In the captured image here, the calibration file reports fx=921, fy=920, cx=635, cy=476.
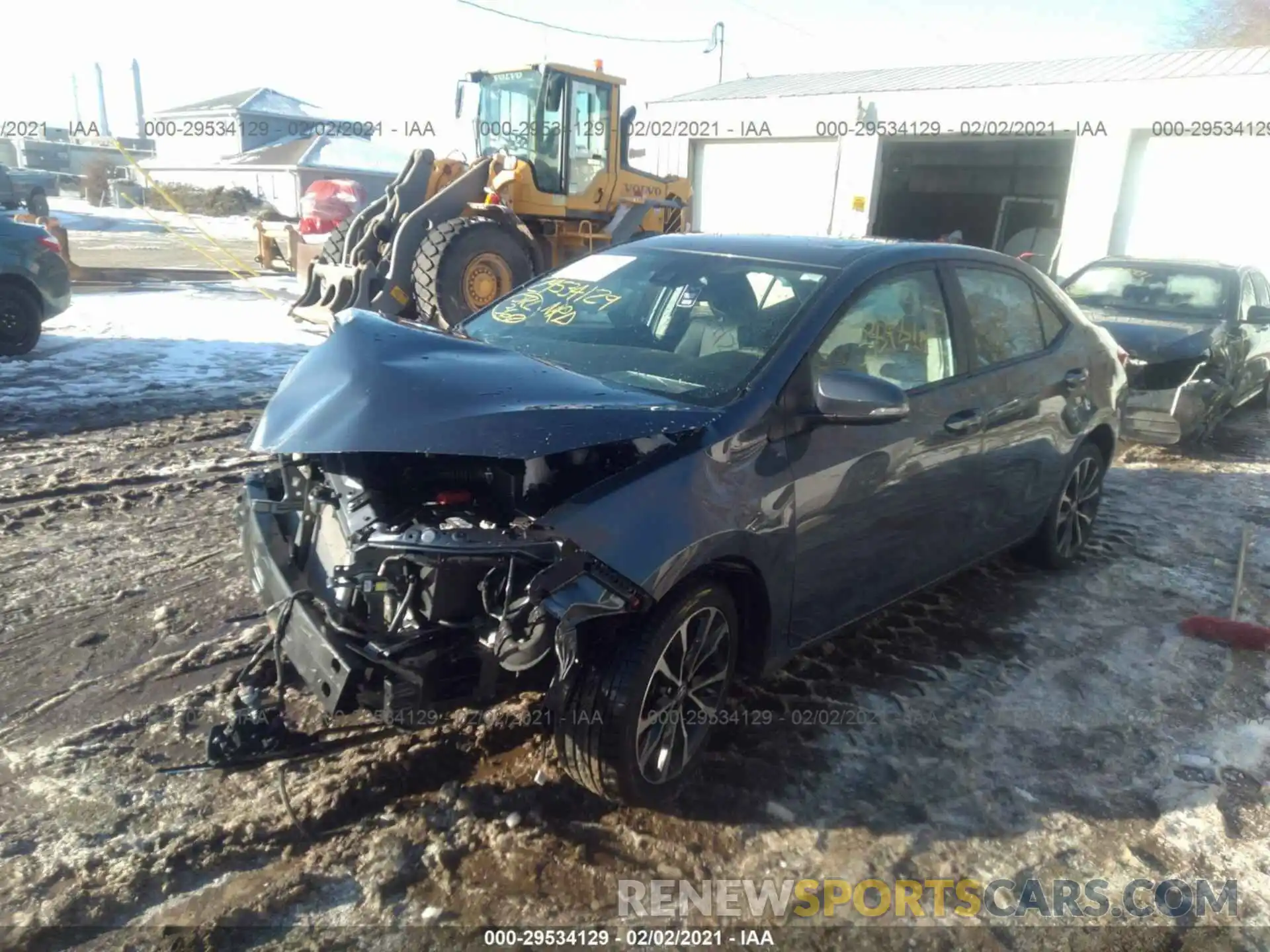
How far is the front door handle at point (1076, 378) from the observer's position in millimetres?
4523

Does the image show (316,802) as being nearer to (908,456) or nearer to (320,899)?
(320,899)

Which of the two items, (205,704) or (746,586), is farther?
(205,704)

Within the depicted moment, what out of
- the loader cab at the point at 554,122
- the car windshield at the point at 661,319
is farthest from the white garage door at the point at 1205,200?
the car windshield at the point at 661,319

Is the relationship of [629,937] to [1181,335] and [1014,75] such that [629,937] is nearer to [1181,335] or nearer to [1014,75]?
[1181,335]

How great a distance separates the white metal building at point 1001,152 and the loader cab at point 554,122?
232 cm

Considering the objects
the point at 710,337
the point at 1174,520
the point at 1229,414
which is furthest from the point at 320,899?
the point at 1229,414

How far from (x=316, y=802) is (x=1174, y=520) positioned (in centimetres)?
551

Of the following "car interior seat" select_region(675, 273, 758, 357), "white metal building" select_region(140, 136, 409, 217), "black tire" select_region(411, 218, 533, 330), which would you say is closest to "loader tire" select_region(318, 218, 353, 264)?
"black tire" select_region(411, 218, 533, 330)

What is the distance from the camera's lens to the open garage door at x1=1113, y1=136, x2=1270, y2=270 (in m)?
14.8

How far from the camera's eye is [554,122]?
11.2 metres

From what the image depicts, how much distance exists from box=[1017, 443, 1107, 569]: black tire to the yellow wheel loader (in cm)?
635

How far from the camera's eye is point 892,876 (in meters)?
2.71

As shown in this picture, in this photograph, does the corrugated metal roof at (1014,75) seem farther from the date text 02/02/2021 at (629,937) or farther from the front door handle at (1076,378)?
the date text 02/02/2021 at (629,937)

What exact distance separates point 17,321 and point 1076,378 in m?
9.44
